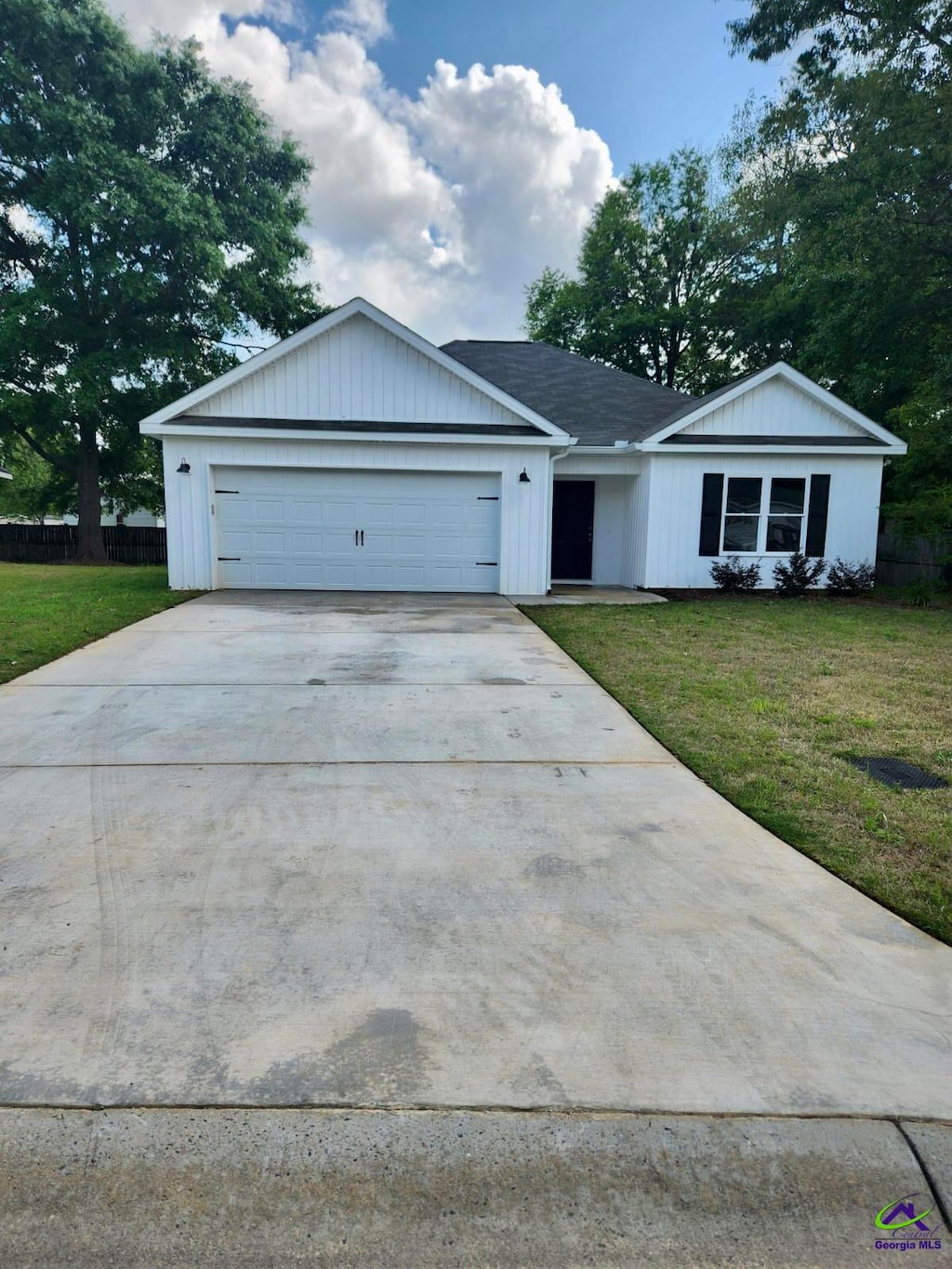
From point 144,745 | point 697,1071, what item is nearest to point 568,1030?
point 697,1071

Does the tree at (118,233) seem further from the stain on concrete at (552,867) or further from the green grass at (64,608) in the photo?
the stain on concrete at (552,867)

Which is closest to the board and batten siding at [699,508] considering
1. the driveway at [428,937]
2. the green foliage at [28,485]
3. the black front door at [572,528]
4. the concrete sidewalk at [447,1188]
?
the black front door at [572,528]

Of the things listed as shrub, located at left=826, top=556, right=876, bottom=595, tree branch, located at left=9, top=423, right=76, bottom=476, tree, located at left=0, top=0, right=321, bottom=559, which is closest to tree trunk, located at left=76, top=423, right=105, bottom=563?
tree, located at left=0, top=0, right=321, bottom=559

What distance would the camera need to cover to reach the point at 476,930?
8.39ft

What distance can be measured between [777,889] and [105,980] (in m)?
2.42

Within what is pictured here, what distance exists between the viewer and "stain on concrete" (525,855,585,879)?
2973 mm

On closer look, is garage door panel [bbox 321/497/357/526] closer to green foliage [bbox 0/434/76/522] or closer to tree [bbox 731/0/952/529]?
tree [bbox 731/0/952/529]

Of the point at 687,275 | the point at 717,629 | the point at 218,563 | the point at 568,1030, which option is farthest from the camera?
the point at 687,275

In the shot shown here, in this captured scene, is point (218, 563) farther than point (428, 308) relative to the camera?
No

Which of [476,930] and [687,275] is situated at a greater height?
[687,275]

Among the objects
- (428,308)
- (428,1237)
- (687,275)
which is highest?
(687,275)

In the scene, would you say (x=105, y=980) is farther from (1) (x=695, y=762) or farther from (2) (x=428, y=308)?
(2) (x=428, y=308)

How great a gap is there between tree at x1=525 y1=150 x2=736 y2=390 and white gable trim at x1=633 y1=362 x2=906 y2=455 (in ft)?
51.3

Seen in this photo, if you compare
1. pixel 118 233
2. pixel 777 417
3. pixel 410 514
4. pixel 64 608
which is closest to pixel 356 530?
pixel 410 514
